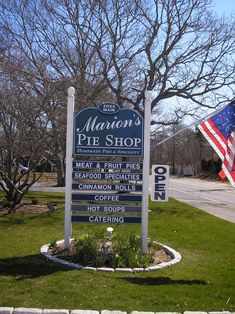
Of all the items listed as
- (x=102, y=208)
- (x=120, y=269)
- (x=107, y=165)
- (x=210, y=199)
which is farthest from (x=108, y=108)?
(x=210, y=199)

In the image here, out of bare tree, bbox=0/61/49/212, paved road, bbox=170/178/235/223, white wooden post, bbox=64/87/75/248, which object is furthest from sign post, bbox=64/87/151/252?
paved road, bbox=170/178/235/223

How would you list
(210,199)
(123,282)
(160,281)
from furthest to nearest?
(210,199) → (160,281) → (123,282)

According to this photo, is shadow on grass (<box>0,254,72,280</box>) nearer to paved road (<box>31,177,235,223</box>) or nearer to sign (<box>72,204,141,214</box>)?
sign (<box>72,204,141,214</box>)

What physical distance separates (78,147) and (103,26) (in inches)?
682

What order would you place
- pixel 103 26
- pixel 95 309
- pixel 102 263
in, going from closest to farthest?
pixel 95 309 → pixel 102 263 → pixel 103 26

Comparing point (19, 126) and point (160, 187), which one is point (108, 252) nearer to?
point (160, 187)

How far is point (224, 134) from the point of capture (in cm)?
799

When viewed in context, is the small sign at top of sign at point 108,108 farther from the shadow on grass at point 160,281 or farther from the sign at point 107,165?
the shadow on grass at point 160,281

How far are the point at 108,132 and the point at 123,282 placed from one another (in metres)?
3.21

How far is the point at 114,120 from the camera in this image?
28.9ft

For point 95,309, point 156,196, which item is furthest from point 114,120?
point 95,309

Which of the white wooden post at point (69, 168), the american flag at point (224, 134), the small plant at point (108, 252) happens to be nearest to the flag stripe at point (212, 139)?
the american flag at point (224, 134)

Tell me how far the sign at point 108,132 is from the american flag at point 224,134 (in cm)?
136

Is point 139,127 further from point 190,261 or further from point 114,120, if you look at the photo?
point 190,261
